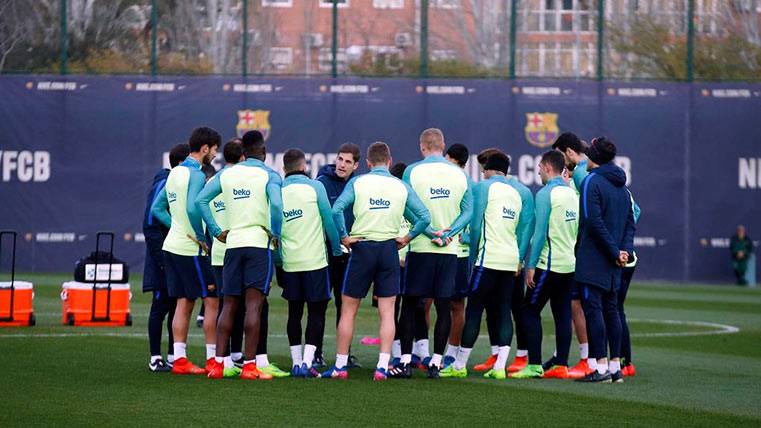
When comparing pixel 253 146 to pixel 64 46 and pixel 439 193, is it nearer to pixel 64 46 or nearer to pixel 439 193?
pixel 439 193

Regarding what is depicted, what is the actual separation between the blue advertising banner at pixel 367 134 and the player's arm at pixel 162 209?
18452 mm

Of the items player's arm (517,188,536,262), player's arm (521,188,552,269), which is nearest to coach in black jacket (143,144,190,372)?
player's arm (517,188,536,262)

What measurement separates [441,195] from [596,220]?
4.67ft

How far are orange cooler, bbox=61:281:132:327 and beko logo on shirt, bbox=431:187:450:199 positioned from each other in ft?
20.4

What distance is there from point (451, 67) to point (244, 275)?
20.4 m

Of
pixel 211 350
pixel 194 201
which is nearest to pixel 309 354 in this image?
pixel 211 350

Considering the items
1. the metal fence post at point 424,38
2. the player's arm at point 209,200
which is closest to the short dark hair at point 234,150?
the player's arm at point 209,200

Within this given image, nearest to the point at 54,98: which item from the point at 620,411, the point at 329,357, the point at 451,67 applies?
the point at 451,67

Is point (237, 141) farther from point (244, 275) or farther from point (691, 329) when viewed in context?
point (691, 329)

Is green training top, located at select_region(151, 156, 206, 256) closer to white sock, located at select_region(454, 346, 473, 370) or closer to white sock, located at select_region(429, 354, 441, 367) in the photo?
white sock, located at select_region(429, 354, 441, 367)

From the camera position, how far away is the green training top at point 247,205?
11898 mm

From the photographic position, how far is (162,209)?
12602 millimetres

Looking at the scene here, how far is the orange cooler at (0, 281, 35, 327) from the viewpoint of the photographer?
17.2 metres

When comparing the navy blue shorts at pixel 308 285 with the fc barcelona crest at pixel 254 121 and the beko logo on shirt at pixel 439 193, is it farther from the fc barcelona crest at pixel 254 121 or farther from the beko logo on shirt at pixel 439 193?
the fc barcelona crest at pixel 254 121
